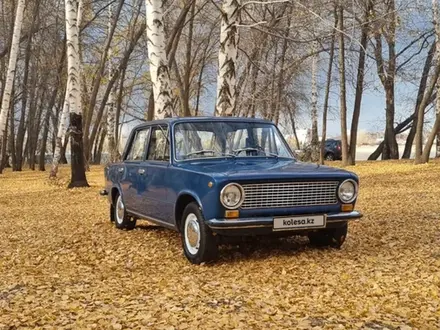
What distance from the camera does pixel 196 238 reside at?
19.9 feet

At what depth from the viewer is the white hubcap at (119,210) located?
8.44m

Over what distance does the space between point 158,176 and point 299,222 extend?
1930mm

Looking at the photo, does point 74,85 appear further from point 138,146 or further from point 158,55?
point 138,146

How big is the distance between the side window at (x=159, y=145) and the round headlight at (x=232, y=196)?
142cm

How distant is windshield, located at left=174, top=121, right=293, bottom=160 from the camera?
6.77 meters

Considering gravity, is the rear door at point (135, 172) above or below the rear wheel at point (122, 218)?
above

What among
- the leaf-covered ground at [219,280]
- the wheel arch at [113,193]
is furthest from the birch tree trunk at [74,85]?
the wheel arch at [113,193]

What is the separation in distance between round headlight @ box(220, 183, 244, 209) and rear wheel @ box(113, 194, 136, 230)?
3.05 metres

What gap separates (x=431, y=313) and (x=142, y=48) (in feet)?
86.1

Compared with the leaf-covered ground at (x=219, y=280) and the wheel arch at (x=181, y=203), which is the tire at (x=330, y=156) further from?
the wheel arch at (x=181, y=203)

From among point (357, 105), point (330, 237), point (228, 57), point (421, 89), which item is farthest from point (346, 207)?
point (421, 89)

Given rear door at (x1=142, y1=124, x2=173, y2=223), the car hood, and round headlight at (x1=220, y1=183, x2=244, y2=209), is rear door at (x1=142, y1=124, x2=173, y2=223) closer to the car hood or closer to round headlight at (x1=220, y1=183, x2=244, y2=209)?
the car hood

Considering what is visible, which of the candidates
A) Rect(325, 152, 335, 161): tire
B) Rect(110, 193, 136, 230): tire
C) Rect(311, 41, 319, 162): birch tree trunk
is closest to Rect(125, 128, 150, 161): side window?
Rect(110, 193, 136, 230): tire

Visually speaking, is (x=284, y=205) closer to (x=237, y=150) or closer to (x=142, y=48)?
(x=237, y=150)
